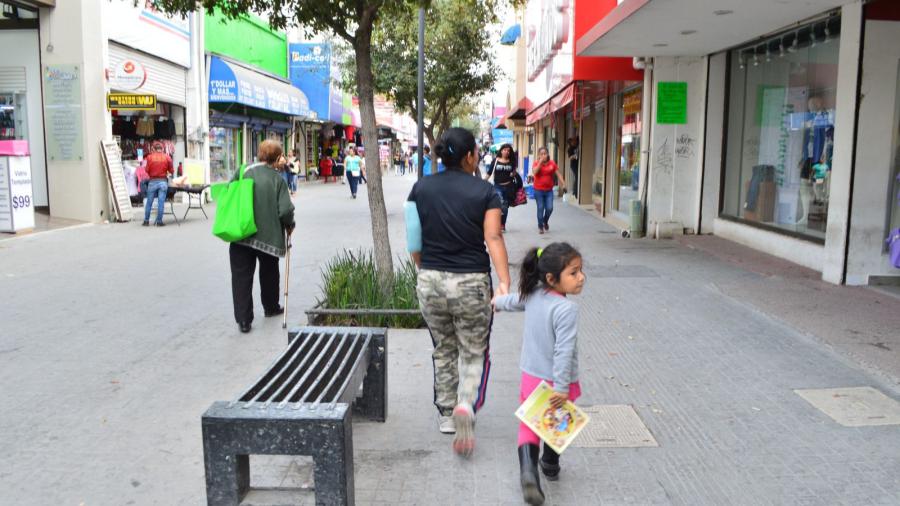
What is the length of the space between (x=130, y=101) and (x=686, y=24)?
35.5 ft

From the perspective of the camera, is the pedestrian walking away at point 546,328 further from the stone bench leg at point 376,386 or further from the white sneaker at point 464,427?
the stone bench leg at point 376,386

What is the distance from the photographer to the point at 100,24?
50.7 feet

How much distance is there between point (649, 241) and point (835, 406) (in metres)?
8.27

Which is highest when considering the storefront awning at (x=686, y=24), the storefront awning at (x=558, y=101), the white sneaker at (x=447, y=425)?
the storefront awning at (x=686, y=24)

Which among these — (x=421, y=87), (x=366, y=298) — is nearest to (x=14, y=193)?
(x=421, y=87)

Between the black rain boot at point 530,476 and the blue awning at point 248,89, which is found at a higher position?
the blue awning at point 248,89

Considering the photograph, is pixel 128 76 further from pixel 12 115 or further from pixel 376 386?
pixel 376 386

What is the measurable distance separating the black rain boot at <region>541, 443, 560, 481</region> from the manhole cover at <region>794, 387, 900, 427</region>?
1.91m

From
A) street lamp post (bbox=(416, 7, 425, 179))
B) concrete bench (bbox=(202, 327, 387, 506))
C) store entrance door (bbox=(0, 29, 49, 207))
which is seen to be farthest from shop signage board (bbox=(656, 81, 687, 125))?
store entrance door (bbox=(0, 29, 49, 207))

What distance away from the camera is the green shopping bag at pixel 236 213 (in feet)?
21.8

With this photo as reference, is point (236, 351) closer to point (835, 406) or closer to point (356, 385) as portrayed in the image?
point (356, 385)

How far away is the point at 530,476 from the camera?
353 cm

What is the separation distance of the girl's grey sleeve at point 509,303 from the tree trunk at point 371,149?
11.6 ft

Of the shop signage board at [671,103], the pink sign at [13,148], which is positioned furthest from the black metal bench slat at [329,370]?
the pink sign at [13,148]
